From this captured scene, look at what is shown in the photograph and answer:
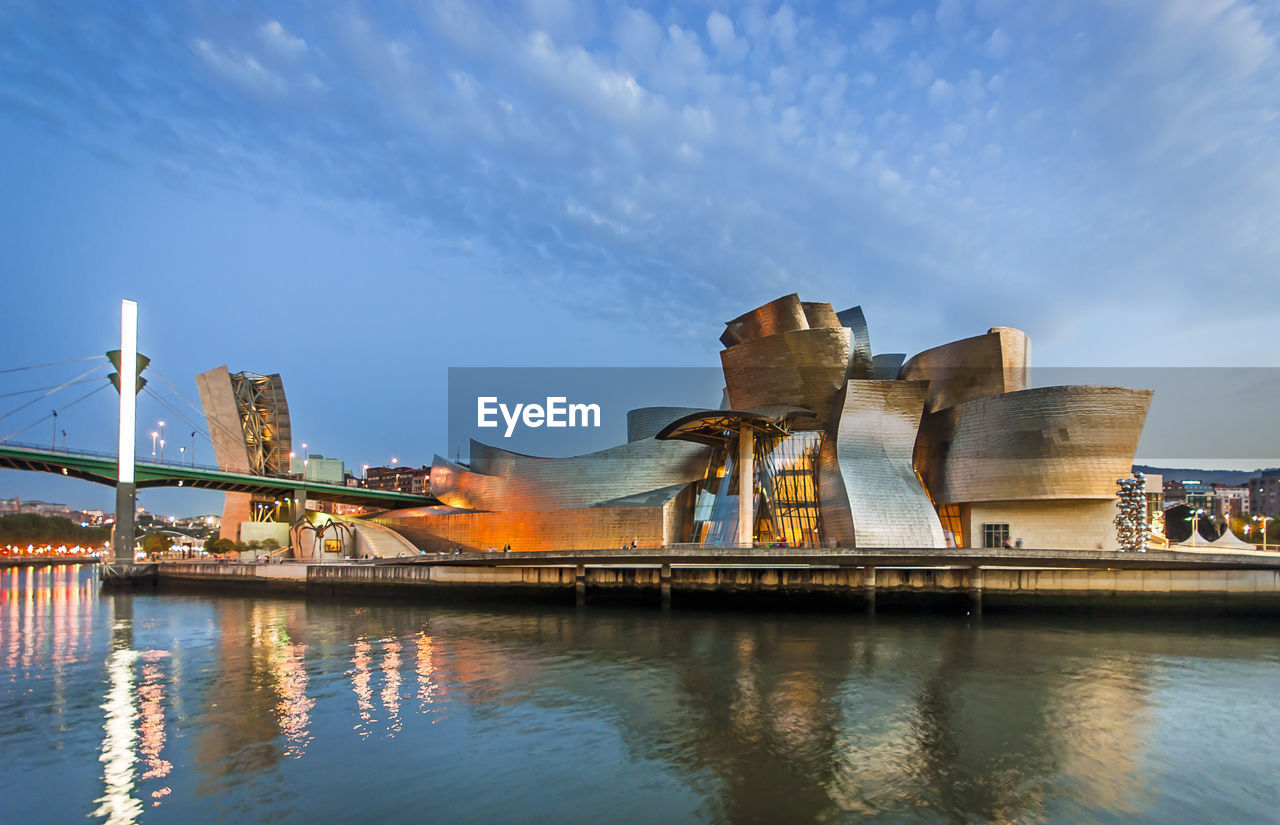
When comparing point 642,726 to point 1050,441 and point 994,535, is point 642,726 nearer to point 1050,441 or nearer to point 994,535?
point 1050,441

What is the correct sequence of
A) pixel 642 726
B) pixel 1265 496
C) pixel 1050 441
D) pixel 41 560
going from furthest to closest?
Result: pixel 1265 496, pixel 41 560, pixel 1050 441, pixel 642 726

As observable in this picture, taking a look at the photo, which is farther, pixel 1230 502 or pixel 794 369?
pixel 1230 502

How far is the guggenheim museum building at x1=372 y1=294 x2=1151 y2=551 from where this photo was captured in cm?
3509

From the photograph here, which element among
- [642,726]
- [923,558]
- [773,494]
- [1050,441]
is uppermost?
[1050,441]

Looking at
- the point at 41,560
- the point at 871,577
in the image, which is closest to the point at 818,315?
the point at 871,577

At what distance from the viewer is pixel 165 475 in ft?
153

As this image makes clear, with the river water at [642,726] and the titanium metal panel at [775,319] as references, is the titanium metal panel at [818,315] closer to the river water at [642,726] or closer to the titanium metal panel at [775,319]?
the titanium metal panel at [775,319]

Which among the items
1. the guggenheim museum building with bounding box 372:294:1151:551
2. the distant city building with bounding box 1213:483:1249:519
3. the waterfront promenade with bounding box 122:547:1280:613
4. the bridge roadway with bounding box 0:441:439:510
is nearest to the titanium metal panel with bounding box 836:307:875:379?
the guggenheim museum building with bounding box 372:294:1151:551

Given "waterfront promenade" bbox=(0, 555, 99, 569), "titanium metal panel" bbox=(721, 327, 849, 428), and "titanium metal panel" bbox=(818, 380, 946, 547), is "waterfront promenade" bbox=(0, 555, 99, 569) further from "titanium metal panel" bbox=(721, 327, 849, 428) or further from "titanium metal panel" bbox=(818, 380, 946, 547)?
"titanium metal panel" bbox=(818, 380, 946, 547)

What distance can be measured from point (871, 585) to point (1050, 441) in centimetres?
1449

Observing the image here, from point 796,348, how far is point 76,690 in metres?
30.8

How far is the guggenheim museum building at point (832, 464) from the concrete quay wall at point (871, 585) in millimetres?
6192

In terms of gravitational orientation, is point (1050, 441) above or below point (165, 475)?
above

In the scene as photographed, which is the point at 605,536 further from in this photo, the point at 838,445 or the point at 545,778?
the point at 545,778
